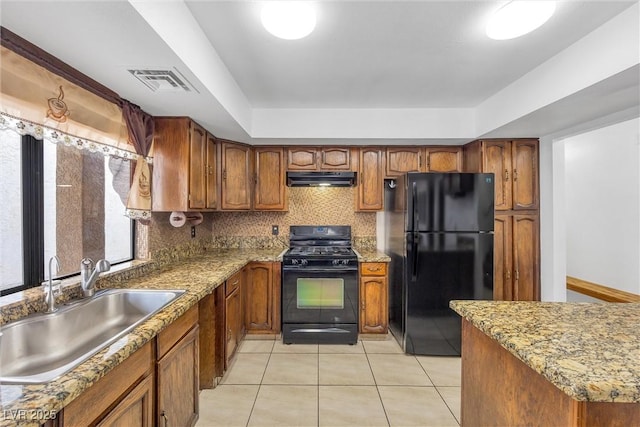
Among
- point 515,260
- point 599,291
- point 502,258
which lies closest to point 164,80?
point 502,258

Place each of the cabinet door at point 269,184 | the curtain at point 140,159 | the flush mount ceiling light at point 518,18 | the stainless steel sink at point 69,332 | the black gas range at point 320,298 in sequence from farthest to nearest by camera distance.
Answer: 1. the cabinet door at point 269,184
2. the black gas range at point 320,298
3. the curtain at point 140,159
4. the flush mount ceiling light at point 518,18
5. the stainless steel sink at point 69,332

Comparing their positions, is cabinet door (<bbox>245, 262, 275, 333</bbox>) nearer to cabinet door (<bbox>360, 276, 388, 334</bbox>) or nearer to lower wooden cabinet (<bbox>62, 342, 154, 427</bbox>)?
cabinet door (<bbox>360, 276, 388, 334</bbox>)

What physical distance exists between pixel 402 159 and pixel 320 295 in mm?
1784

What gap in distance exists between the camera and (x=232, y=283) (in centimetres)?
253

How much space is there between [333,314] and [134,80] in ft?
8.33

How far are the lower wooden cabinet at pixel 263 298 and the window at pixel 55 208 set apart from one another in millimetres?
1178

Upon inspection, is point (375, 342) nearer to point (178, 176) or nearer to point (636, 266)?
point (178, 176)

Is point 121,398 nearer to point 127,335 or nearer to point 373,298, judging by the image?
point 127,335

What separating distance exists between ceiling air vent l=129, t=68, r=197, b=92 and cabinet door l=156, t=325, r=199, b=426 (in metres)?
1.45

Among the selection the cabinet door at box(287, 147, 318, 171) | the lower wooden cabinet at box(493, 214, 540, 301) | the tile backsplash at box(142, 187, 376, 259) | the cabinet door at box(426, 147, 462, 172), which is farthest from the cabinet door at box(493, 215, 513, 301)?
the cabinet door at box(287, 147, 318, 171)

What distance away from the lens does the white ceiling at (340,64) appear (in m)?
1.25

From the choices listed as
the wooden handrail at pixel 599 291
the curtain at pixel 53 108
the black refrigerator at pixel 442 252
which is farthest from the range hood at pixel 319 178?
the wooden handrail at pixel 599 291

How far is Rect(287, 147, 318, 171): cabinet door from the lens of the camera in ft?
10.8

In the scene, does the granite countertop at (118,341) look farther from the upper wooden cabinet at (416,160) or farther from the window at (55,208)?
the upper wooden cabinet at (416,160)
